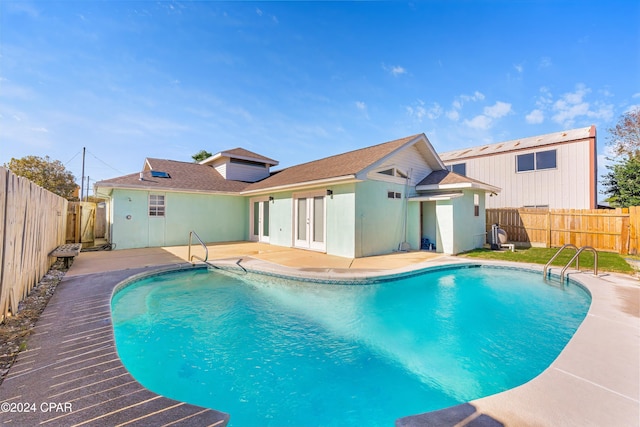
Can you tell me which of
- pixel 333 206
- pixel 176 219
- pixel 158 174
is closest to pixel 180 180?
pixel 158 174

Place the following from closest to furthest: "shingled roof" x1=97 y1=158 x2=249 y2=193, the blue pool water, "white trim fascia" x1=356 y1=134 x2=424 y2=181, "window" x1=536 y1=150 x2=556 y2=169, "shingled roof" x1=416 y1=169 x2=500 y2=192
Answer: the blue pool water → "white trim fascia" x1=356 y1=134 x2=424 y2=181 → "shingled roof" x1=416 y1=169 x2=500 y2=192 → "shingled roof" x1=97 y1=158 x2=249 y2=193 → "window" x1=536 y1=150 x2=556 y2=169

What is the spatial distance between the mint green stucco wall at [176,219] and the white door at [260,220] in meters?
0.70

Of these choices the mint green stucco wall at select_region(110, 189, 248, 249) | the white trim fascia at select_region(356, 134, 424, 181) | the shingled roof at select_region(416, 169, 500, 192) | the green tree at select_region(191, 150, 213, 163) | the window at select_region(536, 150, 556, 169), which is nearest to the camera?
the white trim fascia at select_region(356, 134, 424, 181)

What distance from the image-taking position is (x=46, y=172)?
24.3 m

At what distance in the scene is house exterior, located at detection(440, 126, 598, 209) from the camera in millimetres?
13656

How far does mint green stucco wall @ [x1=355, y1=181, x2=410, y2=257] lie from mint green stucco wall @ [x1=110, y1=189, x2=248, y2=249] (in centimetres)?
816

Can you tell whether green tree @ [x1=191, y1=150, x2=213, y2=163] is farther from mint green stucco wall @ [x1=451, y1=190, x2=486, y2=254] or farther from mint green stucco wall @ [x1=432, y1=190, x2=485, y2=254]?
mint green stucco wall @ [x1=451, y1=190, x2=486, y2=254]

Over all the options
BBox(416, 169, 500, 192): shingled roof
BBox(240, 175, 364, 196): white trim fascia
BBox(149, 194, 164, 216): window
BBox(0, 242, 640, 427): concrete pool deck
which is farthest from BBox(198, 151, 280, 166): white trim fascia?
BBox(0, 242, 640, 427): concrete pool deck

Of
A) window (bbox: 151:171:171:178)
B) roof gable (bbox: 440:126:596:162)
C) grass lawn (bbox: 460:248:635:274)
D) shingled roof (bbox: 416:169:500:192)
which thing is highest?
roof gable (bbox: 440:126:596:162)

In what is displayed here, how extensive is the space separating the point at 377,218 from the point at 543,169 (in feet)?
38.3

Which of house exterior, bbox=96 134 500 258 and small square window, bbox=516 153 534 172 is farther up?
small square window, bbox=516 153 534 172

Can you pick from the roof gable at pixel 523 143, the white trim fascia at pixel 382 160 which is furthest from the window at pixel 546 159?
the white trim fascia at pixel 382 160

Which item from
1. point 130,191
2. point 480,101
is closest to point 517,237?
point 480,101

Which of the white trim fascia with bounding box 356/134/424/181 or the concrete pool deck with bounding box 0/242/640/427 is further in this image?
the white trim fascia with bounding box 356/134/424/181
